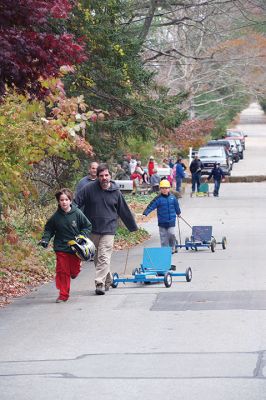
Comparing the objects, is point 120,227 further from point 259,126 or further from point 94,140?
point 259,126

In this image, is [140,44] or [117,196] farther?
[140,44]

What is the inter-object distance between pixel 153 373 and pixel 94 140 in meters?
15.7

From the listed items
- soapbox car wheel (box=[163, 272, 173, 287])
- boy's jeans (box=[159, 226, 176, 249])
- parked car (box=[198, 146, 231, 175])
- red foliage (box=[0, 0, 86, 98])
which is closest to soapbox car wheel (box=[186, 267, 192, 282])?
soapbox car wheel (box=[163, 272, 173, 287])

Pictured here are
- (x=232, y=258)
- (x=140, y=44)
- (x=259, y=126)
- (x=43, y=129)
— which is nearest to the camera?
(x=43, y=129)

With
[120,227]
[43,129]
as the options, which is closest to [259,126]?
[120,227]

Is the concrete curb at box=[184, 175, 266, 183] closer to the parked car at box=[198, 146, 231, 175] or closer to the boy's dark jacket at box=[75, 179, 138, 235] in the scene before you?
the parked car at box=[198, 146, 231, 175]

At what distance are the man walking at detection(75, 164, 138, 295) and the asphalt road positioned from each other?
0.49 m

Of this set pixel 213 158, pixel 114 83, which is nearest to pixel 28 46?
pixel 114 83

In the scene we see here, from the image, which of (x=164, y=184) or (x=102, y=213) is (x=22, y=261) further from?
(x=102, y=213)

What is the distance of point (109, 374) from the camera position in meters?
9.95

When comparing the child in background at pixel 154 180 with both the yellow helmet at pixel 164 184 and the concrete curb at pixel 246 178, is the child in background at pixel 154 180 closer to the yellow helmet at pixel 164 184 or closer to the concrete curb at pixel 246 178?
the concrete curb at pixel 246 178

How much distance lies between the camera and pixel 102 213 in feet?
54.1

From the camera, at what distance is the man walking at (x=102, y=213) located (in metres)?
16.3

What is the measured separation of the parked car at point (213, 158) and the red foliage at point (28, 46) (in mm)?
46331
